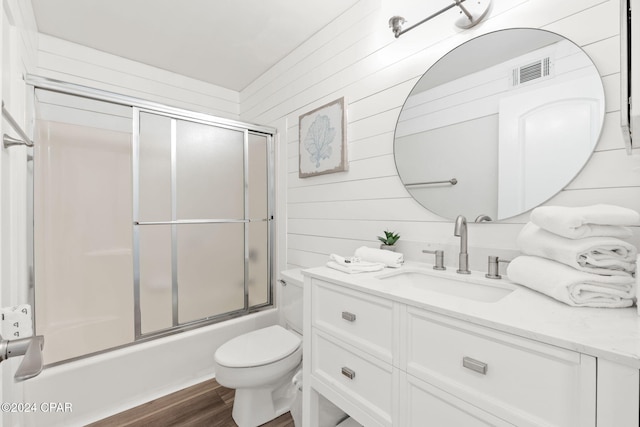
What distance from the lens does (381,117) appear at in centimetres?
162

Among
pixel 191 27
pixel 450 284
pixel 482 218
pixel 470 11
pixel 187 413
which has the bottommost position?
pixel 187 413

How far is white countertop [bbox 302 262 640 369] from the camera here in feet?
1.83

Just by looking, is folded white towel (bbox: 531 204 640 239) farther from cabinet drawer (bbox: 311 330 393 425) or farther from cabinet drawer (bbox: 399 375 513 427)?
cabinet drawer (bbox: 311 330 393 425)

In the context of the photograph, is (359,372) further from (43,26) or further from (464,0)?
(43,26)

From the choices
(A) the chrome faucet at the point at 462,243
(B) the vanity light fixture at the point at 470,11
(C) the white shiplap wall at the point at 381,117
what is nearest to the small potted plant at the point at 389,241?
(C) the white shiplap wall at the point at 381,117

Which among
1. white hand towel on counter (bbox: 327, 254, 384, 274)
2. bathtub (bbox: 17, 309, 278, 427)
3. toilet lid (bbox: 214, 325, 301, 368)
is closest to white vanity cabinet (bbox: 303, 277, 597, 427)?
white hand towel on counter (bbox: 327, 254, 384, 274)

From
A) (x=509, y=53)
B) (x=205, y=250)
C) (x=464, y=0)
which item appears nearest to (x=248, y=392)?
(x=205, y=250)

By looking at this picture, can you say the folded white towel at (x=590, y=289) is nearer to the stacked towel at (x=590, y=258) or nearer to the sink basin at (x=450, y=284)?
the stacked towel at (x=590, y=258)

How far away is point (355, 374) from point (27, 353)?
0.94m

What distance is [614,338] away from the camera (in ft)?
1.90

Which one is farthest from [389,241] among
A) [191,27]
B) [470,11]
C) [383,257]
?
[191,27]

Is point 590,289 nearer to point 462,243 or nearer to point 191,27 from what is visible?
point 462,243

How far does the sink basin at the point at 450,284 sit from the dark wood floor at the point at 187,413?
1125mm

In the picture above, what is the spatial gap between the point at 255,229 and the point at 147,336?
106 centimetres
